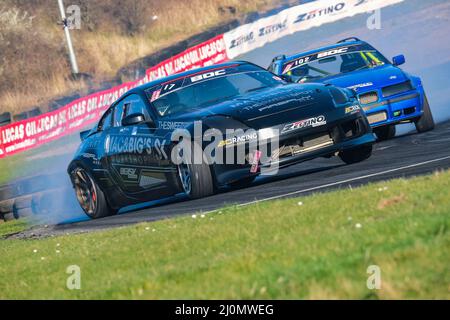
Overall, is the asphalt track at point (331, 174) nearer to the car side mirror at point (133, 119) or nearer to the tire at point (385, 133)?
the tire at point (385, 133)

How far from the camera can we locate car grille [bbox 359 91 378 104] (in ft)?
40.6

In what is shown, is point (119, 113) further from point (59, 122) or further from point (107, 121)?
point (59, 122)

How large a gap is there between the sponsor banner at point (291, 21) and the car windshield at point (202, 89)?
2282cm

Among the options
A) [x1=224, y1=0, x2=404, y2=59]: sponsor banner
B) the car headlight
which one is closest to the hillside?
[x1=224, y1=0, x2=404, y2=59]: sponsor banner

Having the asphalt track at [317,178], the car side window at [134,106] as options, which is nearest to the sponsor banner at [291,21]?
the asphalt track at [317,178]

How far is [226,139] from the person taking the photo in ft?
31.3

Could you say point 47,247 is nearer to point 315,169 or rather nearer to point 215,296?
point 315,169

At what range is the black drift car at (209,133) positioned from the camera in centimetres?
964

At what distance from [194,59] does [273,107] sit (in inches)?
902

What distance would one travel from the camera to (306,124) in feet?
31.9

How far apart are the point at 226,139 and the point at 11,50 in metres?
37.1

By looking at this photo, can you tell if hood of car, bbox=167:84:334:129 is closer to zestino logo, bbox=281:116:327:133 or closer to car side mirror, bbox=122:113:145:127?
zestino logo, bbox=281:116:327:133

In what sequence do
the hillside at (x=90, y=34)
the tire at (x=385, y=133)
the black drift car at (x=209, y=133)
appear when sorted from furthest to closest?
the hillside at (x=90, y=34) → the tire at (x=385, y=133) → the black drift car at (x=209, y=133)

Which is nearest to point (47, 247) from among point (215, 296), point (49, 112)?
point (215, 296)
